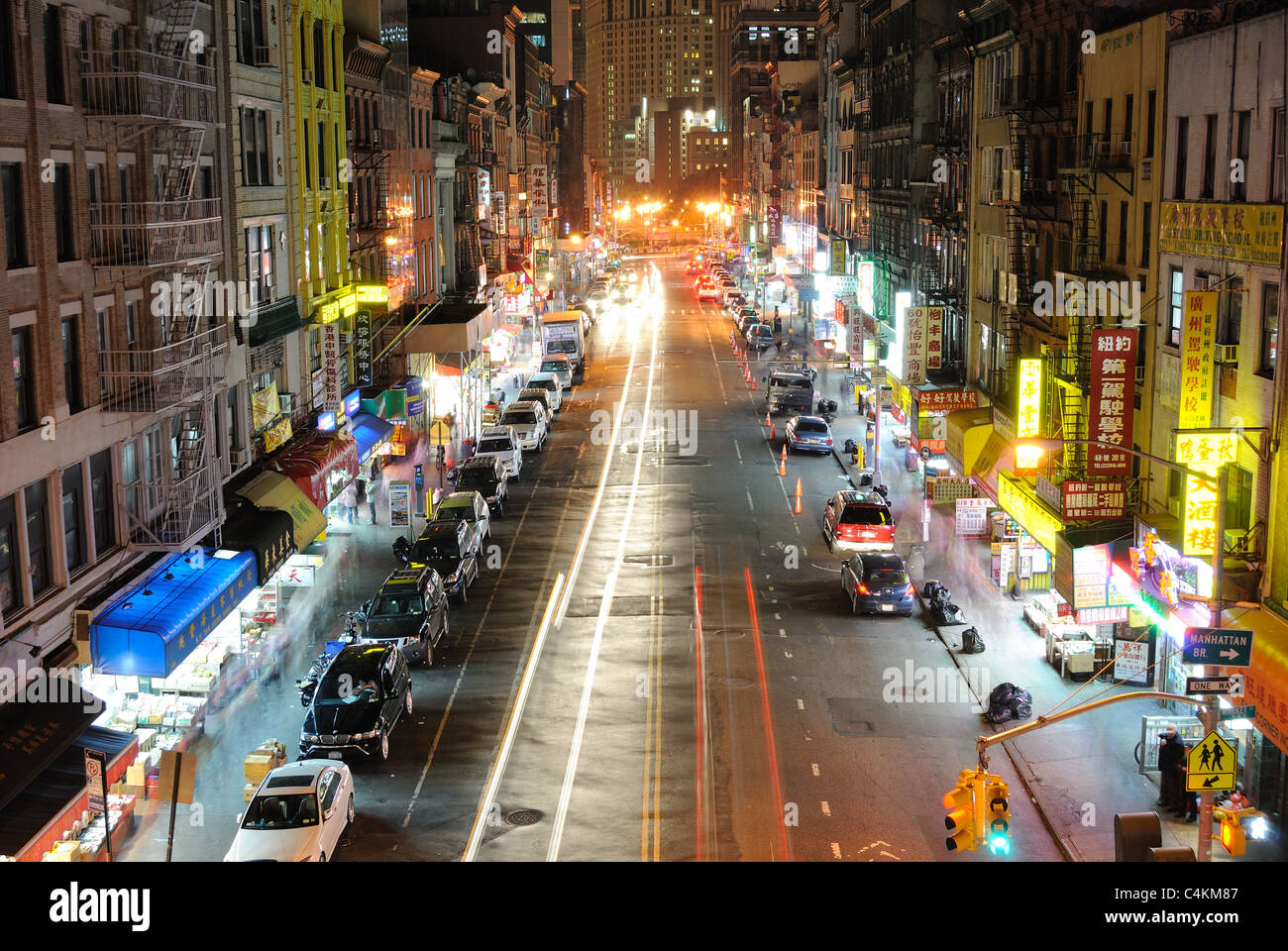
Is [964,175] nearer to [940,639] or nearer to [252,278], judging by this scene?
[940,639]

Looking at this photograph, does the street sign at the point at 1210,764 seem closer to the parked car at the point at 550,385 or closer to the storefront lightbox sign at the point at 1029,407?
the storefront lightbox sign at the point at 1029,407

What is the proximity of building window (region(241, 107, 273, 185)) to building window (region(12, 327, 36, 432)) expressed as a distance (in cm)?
1449

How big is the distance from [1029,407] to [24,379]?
23270 mm

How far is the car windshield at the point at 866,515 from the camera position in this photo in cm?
4294

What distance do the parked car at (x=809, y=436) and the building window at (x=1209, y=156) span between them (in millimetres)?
33685

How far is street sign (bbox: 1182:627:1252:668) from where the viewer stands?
19.0m

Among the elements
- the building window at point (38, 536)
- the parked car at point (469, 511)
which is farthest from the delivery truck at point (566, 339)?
the building window at point (38, 536)

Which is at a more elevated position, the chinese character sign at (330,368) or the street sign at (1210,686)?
the chinese character sign at (330,368)

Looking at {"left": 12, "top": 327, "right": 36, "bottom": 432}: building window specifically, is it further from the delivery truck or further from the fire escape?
the delivery truck

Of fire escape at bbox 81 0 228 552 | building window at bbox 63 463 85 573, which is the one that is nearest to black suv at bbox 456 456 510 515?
fire escape at bbox 81 0 228 552

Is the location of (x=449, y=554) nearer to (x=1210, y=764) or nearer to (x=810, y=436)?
(x=1210, y=764)

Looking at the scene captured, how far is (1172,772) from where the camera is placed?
80.7 feet
